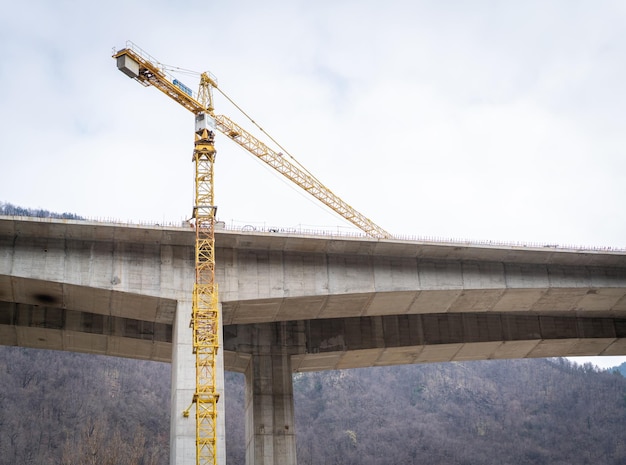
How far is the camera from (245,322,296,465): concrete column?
38.3 meters

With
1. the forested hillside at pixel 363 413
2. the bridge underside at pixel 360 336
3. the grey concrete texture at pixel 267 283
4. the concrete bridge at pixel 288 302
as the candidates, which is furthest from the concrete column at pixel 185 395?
the forested hillside at pixel 363 413

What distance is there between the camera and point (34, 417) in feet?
308

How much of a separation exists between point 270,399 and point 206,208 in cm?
959

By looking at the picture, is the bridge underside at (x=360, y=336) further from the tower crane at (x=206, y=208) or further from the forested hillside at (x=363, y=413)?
the forested hillside at (x=363, y=413)

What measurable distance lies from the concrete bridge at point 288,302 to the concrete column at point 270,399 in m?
0.05

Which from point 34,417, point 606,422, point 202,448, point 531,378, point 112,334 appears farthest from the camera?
point 531,378

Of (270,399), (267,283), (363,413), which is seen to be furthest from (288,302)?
(363,413)

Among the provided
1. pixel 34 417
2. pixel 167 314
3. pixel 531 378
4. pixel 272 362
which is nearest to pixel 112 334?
pixel 167 314

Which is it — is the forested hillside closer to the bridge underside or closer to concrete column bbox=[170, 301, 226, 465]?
the bridge underside

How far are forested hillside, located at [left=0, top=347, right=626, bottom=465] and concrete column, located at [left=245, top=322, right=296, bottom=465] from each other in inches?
2136

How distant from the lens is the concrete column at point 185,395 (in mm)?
30531

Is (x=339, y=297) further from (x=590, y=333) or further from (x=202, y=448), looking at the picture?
(x=590, y=333)

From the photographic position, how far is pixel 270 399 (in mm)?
39219

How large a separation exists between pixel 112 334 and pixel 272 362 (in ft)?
25.5
